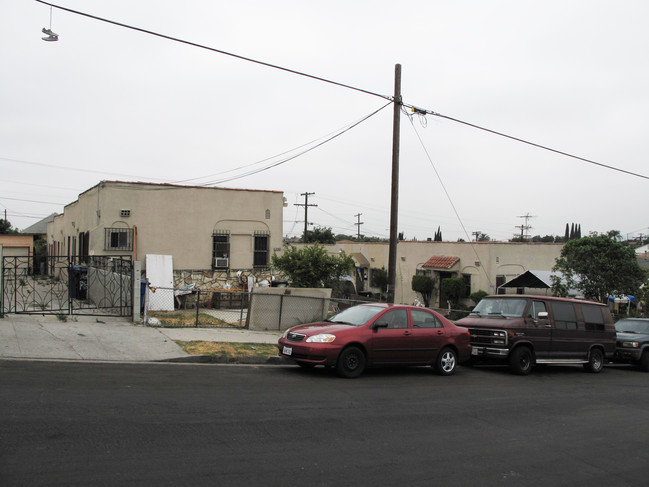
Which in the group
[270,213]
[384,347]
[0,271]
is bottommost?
[384,347]

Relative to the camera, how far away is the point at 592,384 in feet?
41.4

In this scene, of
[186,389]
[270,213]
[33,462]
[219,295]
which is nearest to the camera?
[33,462]

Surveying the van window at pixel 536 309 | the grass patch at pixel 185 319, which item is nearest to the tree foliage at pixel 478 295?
the grass patch at pixel 185 319

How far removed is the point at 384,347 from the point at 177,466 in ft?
20.6

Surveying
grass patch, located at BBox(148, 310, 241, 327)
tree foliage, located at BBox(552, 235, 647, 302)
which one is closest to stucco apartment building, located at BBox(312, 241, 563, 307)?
tree foliage, located at BBox(552, 235, 647, 302)

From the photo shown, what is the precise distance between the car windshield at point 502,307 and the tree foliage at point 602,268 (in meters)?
10.2

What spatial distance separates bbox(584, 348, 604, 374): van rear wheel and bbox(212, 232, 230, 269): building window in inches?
604

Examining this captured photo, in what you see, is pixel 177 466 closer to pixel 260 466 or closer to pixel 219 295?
pixel 260 466

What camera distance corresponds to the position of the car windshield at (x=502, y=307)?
13266 mm

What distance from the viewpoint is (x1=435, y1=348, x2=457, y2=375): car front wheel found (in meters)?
11.9

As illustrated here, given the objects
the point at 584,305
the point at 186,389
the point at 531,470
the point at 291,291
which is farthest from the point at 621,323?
the point at 186,389

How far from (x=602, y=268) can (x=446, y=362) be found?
511 inches

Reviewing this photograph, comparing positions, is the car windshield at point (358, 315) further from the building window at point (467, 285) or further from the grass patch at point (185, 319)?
the building window at point (467, 285)

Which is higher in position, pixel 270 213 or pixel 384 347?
pixel 270 213
